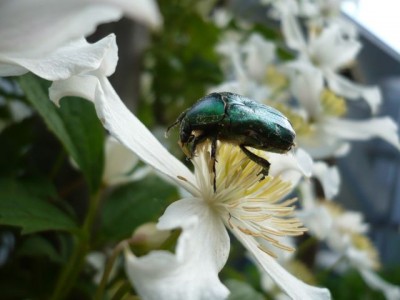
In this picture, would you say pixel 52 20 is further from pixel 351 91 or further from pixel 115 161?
pixel 351 91

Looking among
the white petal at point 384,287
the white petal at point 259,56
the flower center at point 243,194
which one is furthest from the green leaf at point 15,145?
the white petal at point 384,287

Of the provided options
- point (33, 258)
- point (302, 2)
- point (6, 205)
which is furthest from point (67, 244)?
point (302, 2)

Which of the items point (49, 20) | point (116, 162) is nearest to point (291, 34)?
point (116, 162)

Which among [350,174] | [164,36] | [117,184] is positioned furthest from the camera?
[350,174]

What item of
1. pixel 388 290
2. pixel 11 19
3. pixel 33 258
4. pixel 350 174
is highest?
pixel 11 19

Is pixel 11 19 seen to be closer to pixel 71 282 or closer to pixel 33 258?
pixel 71 282

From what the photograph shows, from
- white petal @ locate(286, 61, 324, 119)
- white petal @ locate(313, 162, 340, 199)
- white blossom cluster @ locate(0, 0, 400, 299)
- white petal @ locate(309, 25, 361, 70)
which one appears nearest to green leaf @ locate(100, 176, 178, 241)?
white blossom cluster @ locate(0, 0, 400, 299)

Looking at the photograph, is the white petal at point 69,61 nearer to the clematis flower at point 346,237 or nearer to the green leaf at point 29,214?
the green leaf at point 29,214
